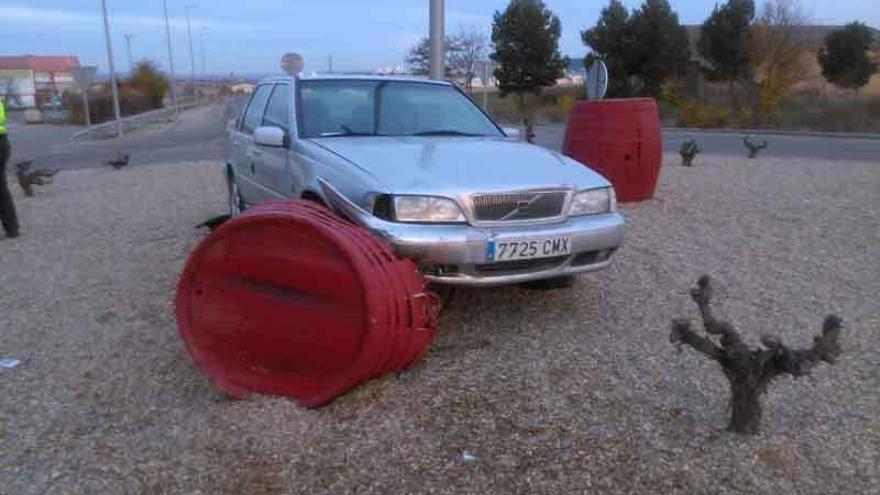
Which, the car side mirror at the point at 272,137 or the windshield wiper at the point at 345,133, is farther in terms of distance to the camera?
the windshield wiper at the point at 345,133

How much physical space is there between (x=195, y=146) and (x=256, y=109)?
2327 cm

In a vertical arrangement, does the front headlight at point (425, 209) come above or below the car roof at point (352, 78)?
below

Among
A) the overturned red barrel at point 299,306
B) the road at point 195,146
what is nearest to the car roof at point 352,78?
the overturned red barrel at point 299,306

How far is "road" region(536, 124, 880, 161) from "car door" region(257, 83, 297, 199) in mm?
14843

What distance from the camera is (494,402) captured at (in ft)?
13.1

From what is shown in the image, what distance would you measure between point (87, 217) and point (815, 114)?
1155 inches

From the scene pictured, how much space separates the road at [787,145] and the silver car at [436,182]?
15055mm

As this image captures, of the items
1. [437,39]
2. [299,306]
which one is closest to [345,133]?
[299,306]

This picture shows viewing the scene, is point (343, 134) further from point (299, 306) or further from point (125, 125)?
point (125, 125)

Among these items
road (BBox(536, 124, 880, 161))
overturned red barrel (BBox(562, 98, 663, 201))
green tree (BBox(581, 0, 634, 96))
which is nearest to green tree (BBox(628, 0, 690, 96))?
green tree (BBox(581, 0, 634, 96))

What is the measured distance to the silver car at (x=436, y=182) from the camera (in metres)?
4.65

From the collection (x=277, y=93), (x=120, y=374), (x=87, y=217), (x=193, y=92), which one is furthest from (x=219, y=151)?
(x=193, y=92)

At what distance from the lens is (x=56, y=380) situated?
4.59 m

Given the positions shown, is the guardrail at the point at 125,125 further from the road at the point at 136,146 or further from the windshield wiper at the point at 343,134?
the windshield wiper at the point at 343,134
